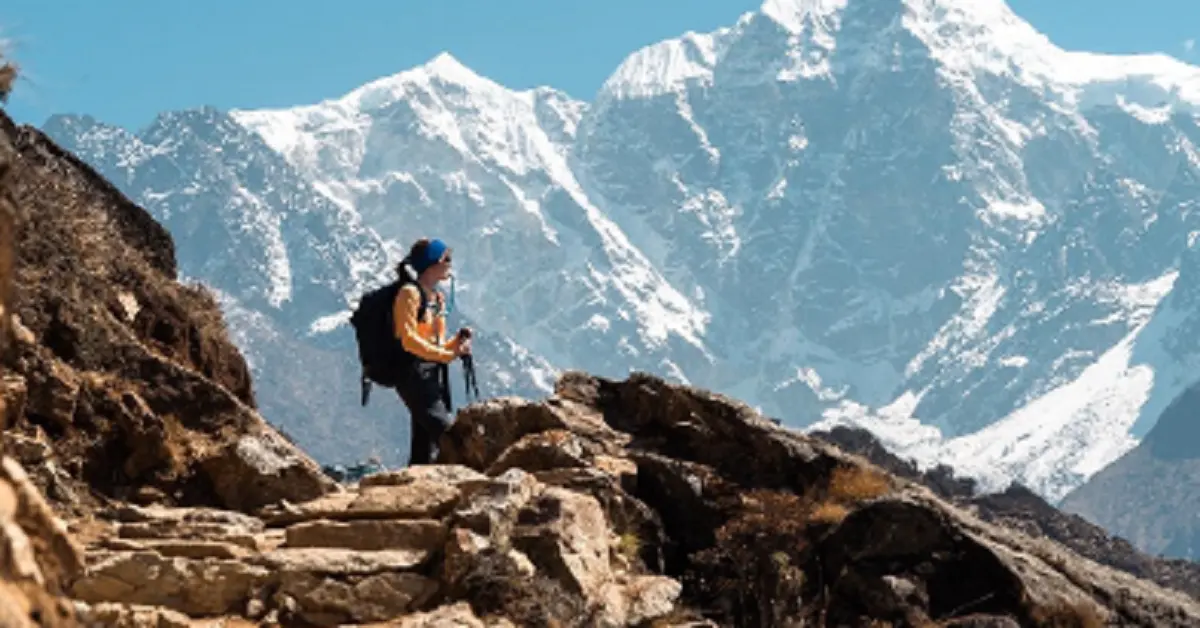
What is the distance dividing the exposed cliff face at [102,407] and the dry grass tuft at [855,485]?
373 cm

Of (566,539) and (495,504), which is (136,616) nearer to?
(495,504)

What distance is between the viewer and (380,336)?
555 inches

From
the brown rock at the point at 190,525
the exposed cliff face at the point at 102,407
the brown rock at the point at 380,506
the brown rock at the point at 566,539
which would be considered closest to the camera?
the brown rock at the point at 190,525

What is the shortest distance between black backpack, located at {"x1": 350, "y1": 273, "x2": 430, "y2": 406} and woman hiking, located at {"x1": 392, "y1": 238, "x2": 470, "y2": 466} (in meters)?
0.04

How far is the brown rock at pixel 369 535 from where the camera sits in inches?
402

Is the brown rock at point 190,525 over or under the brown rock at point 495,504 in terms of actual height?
under

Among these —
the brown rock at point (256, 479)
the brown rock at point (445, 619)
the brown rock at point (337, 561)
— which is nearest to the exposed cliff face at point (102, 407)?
the brown rock at point (256, 479)

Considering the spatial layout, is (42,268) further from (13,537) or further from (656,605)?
(13,537)

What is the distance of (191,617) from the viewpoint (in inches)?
363

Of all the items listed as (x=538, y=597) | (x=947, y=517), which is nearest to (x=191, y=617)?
(x=538, y=597)

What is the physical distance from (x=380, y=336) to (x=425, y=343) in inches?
18.3

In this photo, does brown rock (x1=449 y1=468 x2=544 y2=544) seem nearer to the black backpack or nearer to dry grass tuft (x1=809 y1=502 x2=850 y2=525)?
dry grass tuft (x1=809 y1=502 x2=850 y2=525)

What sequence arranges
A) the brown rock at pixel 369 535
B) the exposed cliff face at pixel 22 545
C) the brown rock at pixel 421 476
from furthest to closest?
the brown rock at pixel 421 476 → the brown rock at pixel 369 535 → the exposed cliff face at pixel 22 545

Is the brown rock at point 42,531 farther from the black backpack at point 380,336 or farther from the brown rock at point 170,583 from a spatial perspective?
the black backpack at point 380,336
